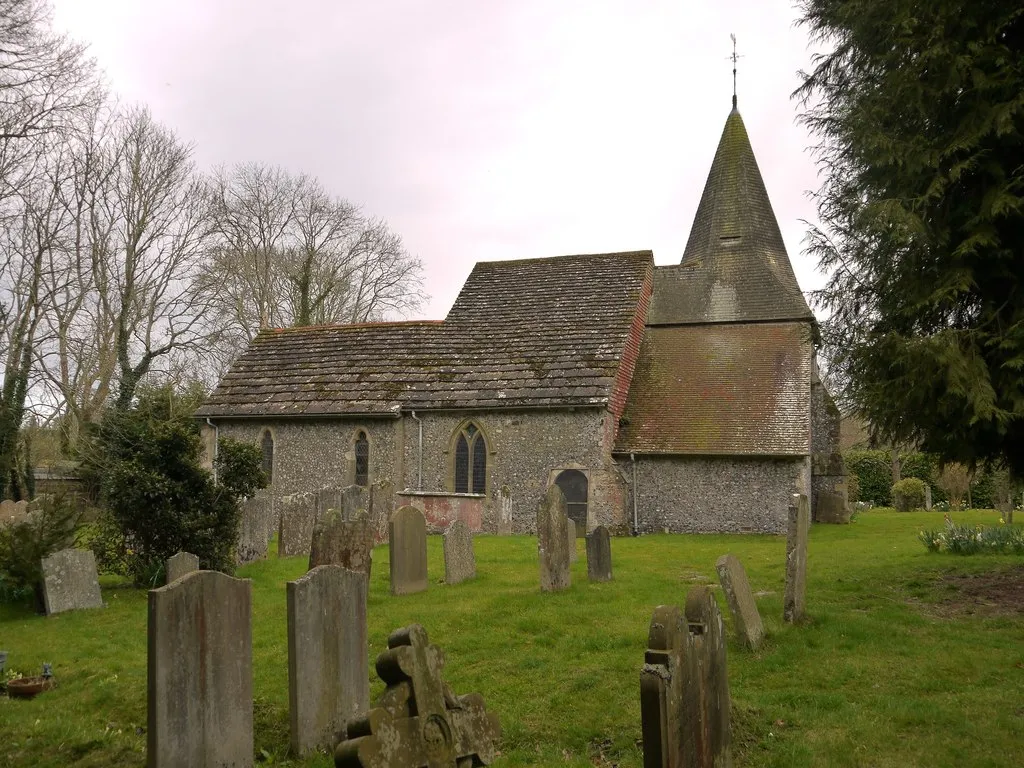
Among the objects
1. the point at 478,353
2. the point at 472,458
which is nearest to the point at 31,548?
the point at 472,458

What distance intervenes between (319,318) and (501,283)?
1440 cm

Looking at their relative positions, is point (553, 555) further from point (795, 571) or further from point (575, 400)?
point (575, 400)

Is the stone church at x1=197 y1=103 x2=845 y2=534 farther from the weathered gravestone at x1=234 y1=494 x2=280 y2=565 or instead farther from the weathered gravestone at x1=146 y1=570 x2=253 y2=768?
the weathered gravestone at x1=146 y1=570 x2=253 y2=768

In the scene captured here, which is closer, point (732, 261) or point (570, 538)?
point (570, 538)

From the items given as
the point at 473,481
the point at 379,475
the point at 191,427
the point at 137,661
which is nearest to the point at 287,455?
the point at 379,475

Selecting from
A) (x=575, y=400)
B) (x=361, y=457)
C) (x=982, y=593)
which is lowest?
(x=982, y=593)

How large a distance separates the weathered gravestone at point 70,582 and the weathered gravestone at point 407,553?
12.3 ft

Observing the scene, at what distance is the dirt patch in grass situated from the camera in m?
9.31

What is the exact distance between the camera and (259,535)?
14.2 m

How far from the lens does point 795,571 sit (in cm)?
845

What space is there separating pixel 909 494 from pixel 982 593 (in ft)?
63.3

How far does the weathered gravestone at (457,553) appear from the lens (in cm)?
1156

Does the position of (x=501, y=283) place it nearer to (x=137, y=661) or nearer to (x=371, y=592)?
(x=371, y=592)

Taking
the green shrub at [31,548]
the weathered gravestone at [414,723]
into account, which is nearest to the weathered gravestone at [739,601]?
the weathered gravestone at [414,723]
